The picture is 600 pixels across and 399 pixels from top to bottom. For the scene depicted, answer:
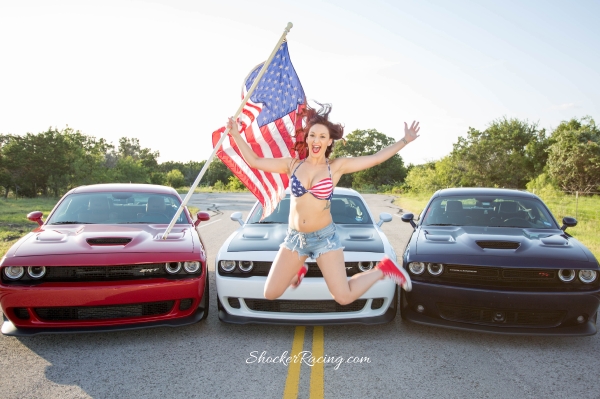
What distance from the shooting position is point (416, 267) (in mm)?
5109

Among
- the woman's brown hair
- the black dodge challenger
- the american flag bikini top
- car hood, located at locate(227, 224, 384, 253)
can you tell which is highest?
the woman's brown hair

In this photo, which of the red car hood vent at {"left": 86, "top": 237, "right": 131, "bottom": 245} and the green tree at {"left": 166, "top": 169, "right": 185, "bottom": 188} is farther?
the green tree at {"left": 166, "top": 169, "right": 185, "bottom": 188}

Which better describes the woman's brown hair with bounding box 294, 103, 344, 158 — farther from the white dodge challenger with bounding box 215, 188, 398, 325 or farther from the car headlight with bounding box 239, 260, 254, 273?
the car headlight with bounding box 239, 260, 254, 273

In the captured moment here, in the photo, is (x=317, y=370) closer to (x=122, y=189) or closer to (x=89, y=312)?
(x=89, y=312)

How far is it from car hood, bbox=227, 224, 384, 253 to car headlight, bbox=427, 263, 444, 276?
19.3 inches

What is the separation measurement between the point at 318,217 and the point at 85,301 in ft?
7.25

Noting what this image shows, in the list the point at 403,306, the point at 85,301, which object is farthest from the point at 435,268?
the point at 85,301

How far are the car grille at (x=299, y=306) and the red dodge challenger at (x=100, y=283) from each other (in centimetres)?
60

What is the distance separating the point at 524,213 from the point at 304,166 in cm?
373

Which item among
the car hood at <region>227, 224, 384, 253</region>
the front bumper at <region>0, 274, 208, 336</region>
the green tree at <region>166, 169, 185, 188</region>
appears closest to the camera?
the front bumper at <region>0, 274, 208, 336</region>

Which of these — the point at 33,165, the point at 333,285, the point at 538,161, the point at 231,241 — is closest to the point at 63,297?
the point at 231,241

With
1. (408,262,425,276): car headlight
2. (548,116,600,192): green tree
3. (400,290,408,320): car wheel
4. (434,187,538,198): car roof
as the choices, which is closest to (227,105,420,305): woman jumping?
(408,262,425,276): car headlight

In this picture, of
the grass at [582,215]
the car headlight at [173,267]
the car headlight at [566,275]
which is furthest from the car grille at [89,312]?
the grass at [582,215]

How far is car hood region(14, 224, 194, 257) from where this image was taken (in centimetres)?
482
